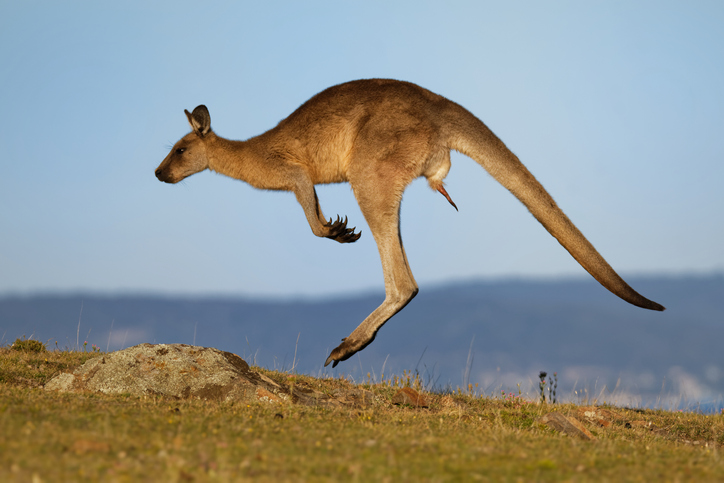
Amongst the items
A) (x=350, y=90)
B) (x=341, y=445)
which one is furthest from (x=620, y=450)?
(x=350, y=90)

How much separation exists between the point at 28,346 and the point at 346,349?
5.23m

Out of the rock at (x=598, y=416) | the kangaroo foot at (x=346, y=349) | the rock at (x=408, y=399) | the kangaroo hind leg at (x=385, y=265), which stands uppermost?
the kangaroo hind leg at (x=385, y=265)

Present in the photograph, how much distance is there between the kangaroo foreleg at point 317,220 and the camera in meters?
8.12

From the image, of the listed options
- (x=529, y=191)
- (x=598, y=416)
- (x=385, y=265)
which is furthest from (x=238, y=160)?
(x=598, y=416)

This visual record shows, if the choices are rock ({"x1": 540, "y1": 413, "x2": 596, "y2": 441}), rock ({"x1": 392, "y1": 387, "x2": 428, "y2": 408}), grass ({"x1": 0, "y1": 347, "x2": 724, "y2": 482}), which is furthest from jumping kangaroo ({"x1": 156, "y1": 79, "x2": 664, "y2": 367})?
grass ({"x1": 0, "y1": 347, "x2": 724, "y2": 482})

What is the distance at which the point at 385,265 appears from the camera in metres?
7.52

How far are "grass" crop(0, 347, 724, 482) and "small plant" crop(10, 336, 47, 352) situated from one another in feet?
11.2

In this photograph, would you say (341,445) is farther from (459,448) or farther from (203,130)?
(203,130)

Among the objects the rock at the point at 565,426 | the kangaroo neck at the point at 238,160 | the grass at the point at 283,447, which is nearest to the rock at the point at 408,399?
the grass at the point at 283,447

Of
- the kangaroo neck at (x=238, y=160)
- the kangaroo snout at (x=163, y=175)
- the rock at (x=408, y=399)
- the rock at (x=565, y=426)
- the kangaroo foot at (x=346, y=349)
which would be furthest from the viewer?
the kangaroo snout at (x=163, y=175)

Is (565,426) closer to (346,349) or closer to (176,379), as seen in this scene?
(346,349)

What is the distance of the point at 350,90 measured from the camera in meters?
8.27

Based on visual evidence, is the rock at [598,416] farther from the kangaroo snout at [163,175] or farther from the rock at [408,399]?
the kangaroo snout at [163,175]

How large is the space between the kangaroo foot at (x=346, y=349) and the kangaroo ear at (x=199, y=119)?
4.28 m
